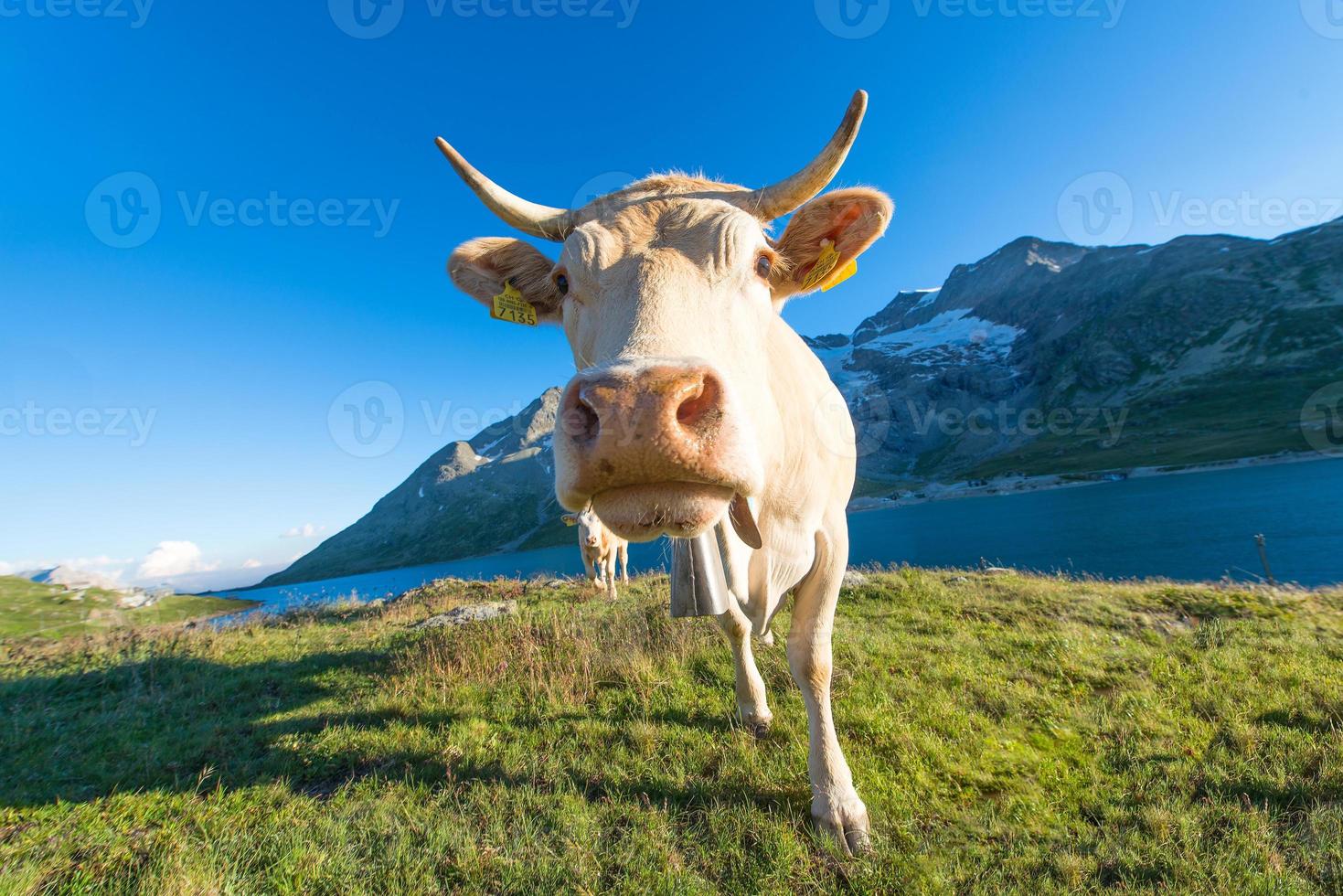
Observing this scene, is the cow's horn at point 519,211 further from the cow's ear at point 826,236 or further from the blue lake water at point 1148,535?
the blue lake water at point 1148,535

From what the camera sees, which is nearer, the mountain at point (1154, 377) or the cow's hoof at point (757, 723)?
the cow's hoof at point (757, 723)

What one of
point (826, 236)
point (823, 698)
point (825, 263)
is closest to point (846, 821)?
point (823, 698)

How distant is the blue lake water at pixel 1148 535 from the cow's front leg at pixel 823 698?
1215 millimetres

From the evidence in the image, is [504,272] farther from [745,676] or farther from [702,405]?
[745,676]

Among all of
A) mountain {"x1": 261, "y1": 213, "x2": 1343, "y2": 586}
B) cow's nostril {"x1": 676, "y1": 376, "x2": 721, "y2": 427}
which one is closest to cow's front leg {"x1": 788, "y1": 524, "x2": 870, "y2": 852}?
cow's nostril {"x1": 676, "y1": 376, "x2": 721, "y2": 427}

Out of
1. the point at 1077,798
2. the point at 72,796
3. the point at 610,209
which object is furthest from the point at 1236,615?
the point at 72,796

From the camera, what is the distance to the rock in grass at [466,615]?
863cm

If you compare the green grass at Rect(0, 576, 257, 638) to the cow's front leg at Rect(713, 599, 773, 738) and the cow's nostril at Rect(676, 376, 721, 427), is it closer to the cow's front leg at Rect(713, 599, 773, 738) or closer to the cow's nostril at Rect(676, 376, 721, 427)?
the cow's front leg at Rect(713, 599, 773, 738)

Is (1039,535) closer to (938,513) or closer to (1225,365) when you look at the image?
(938,513)

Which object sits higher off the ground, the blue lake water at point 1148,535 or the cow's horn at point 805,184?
the cow's horn at point 805,184

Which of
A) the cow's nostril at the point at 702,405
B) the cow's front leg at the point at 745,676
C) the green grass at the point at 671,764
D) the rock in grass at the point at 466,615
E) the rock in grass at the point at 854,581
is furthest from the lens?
the rock in grass at the point at 854,581

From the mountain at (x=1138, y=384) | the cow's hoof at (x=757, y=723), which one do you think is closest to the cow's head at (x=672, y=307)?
the cow's hoof at (x=757, y=723)

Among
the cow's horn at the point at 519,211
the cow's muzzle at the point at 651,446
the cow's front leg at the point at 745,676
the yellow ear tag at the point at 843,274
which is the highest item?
the cow's horn at the point at 519,211

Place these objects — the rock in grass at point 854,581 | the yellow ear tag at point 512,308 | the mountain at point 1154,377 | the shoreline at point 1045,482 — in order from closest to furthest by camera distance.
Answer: the yellow ear tag at point 512,308, the rock in grass at point 854,581, the shoreline at point 1045,482, the mountain at point 1154,377
